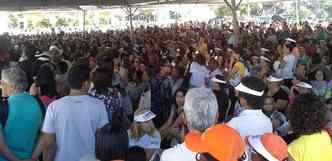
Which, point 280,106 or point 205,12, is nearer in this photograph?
point 280,106

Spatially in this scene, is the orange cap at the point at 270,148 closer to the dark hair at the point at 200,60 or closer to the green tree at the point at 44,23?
the dark hair at the point at 200,60

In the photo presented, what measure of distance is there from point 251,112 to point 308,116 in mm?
523

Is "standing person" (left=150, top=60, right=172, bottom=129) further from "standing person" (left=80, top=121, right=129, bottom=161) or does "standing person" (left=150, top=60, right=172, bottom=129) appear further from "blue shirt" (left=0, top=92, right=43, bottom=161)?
"standing person" (left=80, top=121, right=129, bottom=161)

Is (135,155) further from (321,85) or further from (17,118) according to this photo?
(321,85)

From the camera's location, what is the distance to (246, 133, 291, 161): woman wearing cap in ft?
10.8

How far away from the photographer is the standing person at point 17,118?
14.9ft

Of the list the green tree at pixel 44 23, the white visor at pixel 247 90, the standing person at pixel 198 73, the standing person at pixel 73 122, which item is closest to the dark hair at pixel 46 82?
the standing person at pixel 73 122

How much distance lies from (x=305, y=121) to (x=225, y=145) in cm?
123

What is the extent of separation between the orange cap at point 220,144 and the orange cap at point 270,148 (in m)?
0.29

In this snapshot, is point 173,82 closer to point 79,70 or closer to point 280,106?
point 280,106

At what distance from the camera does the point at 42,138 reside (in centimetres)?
457

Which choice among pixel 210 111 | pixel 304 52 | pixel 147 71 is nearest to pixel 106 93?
pixel 210 111

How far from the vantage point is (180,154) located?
3.38 m

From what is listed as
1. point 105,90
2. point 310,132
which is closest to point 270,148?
point 310,132
